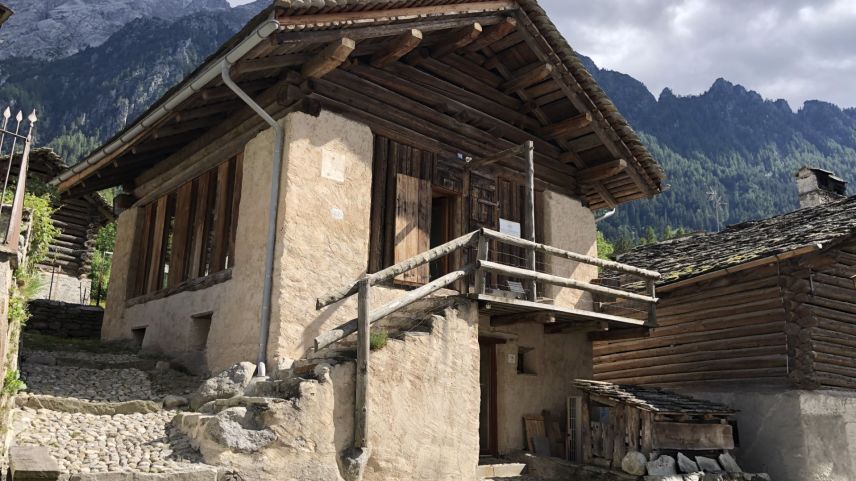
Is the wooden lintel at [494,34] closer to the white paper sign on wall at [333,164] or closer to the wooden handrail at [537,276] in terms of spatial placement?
the white paper sign on wall at [333,164]

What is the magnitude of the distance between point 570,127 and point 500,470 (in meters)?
6.38

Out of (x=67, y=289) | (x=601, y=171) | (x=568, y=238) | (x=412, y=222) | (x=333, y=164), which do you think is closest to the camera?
(x=333, y=164)

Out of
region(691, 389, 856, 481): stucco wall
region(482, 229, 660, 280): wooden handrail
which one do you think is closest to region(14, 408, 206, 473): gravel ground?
region(482, 229, 660, 280): wooden handrail

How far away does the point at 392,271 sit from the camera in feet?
28.7

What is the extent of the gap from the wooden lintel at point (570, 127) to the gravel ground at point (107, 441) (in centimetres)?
873

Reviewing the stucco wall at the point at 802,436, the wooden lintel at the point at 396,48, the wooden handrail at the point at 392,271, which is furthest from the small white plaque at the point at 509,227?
the stucco wall at the point at 802,436

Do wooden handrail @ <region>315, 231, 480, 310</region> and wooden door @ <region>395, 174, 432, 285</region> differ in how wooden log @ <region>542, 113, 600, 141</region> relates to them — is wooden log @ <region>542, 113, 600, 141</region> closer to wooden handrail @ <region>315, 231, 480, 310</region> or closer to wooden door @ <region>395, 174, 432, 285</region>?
wooden door @ <region>395, 174, 432, 285</region>

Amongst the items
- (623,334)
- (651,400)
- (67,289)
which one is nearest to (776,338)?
(623,334)

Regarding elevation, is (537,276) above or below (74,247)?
A: below

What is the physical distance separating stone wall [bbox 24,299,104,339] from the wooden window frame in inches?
160

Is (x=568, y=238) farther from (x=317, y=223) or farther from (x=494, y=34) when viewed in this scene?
(x=317, y=223)

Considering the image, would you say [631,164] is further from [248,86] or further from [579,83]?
[248,86]

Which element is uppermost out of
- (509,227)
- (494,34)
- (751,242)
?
(494,34)

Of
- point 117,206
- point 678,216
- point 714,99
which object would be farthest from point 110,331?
point 714,99
